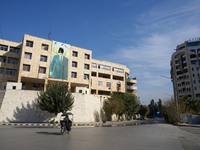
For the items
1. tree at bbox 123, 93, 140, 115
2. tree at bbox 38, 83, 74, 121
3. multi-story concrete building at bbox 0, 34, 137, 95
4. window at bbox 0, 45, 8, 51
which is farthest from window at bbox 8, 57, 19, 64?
tree at bbox 123, 93, 140, 115

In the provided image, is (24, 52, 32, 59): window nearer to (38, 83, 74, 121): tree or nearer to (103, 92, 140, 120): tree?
(38, 83, 74, 121): tree

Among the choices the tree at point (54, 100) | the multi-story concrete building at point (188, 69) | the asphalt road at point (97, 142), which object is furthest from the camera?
the multi-story concrete building at point (188, 69)

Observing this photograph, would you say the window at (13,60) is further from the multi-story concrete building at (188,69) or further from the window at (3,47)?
the multi-story concrete building at (188,69)

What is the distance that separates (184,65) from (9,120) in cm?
7283

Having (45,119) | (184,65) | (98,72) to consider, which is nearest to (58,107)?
(45,119)

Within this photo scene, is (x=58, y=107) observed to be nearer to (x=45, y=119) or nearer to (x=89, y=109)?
(x=45, y=119)

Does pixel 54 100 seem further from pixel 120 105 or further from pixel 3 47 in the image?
pixel 3 47

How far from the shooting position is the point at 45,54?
1569 inches

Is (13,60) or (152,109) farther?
(152,109)

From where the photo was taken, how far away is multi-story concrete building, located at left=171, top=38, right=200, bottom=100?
66625mm

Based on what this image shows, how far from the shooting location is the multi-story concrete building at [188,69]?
66.6 meters

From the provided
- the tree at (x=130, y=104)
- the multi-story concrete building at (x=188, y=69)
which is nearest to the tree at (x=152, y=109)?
the multi-story concrete building at (x=188, y=69)

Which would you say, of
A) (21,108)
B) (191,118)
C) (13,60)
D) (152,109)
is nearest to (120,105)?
(191,118)

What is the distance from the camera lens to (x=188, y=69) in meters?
69.4
